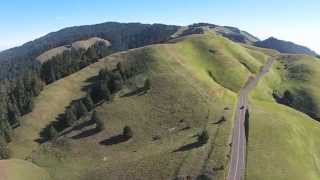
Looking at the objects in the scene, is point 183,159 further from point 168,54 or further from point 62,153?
point 168,54

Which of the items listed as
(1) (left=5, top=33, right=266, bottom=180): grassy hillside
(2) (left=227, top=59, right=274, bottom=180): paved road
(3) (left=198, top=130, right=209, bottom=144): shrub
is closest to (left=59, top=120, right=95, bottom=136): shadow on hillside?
(1) (left=5, top=33, right=266, bottom=180): grassy hillside

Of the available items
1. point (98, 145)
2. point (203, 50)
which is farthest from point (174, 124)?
point (203, 50)

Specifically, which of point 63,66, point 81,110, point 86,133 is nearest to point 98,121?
point 86,133

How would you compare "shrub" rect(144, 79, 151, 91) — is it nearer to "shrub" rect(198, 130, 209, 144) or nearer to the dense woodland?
the dense woodland

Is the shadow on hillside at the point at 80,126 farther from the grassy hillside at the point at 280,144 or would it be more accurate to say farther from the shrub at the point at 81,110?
the grassy hillside at the point at 280,144

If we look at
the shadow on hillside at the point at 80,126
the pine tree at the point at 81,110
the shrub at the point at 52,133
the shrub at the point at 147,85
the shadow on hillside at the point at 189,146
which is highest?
the shrub at the point at 147,85

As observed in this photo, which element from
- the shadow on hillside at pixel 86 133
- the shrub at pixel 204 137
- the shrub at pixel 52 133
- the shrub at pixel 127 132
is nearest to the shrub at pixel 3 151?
the shrub at pixel 52 133

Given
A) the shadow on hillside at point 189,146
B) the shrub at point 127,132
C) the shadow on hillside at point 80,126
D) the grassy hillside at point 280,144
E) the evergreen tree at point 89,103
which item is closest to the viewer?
the grassy hillside at point 280,144

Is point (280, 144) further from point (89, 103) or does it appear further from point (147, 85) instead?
point (89, 103)
